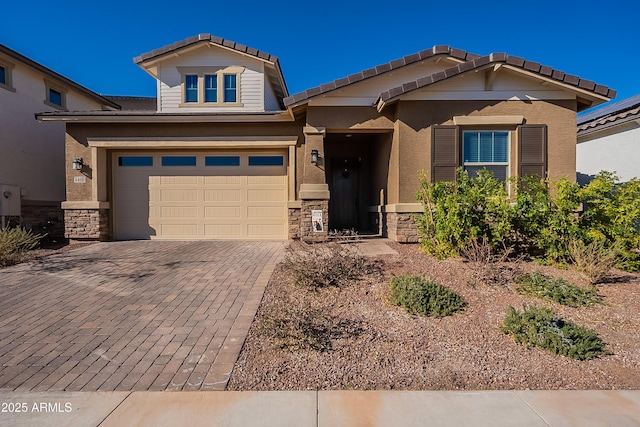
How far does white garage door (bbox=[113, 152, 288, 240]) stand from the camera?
34.4ft

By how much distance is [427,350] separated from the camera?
3.79 metres

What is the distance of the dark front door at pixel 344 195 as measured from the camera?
12.8m

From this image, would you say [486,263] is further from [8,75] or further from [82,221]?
[8,75]

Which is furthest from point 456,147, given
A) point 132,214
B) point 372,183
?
point 132,214

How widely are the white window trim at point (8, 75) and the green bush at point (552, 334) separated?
14.8 metres

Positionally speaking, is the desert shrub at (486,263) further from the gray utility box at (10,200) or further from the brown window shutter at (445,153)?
the gray utility box at (10,200)

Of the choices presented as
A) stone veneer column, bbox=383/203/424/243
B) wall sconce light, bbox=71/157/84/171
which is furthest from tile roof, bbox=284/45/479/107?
wall sconce light, bbox=71/157/84/171

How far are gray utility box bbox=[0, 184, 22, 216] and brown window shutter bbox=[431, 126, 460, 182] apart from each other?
12265 mm

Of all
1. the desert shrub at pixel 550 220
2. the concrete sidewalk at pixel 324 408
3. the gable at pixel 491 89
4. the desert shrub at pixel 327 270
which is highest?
the gable at pixel 491 89

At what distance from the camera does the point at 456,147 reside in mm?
8453

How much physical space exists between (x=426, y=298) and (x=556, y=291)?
1.93 m

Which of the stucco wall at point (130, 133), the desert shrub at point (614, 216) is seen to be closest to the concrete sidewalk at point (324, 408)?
the desert shrub at point (614, 216)

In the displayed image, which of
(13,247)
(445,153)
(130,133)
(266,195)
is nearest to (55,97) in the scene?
(130,133)

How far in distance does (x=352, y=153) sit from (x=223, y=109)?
4.55 metres
